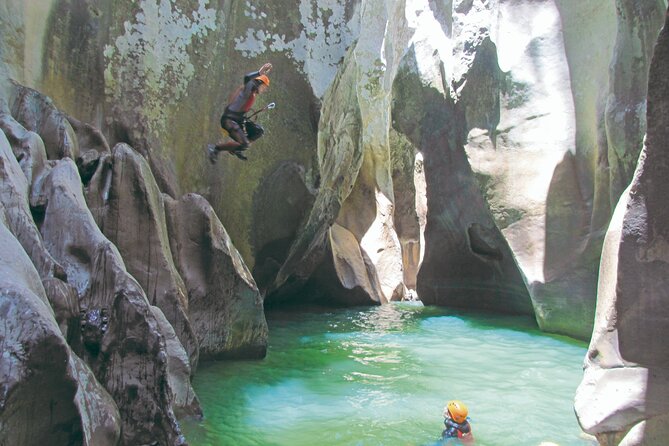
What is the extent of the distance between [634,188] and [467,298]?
9619 millimetres

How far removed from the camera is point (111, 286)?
4293mm

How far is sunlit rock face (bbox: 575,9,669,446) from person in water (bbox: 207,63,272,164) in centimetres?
534

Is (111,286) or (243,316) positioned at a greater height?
(111,286)

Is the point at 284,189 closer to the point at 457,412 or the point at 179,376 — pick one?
the point at 179,376

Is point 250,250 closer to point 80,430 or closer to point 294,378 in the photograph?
point 294,378

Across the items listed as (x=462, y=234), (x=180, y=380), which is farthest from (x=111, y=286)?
(x=462, y=234)

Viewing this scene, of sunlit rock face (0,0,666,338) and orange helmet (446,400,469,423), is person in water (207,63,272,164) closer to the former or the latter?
sunlit rock face (0,0,666,338)

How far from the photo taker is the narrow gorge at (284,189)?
3.43 metres

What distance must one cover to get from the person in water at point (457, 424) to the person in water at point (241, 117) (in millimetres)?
4937

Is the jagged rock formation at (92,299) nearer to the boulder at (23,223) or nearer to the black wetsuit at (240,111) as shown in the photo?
the boulder at (23,223)

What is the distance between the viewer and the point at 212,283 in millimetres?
6938

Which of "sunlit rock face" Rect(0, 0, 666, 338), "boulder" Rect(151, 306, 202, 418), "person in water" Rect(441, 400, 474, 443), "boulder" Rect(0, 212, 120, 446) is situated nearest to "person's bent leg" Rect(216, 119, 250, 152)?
"sunlit rock face" Rect(0, 0, 666, 338)

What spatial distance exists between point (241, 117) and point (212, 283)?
2.57 m

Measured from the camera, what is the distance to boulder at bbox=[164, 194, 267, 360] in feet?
22.5
